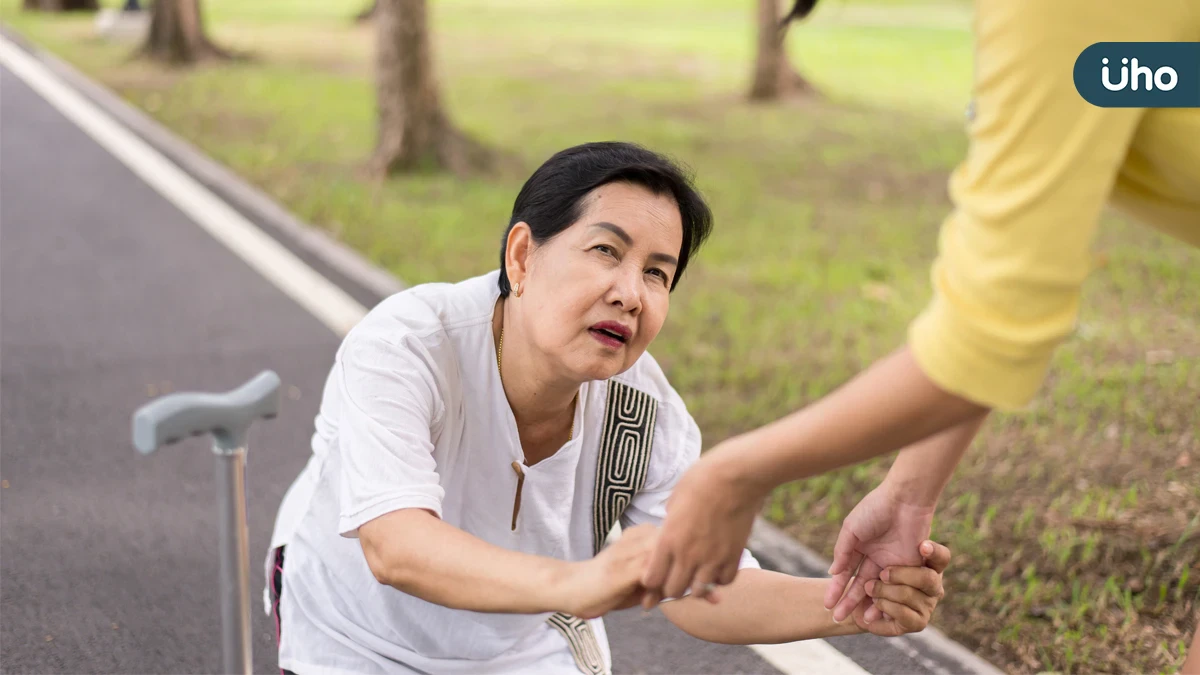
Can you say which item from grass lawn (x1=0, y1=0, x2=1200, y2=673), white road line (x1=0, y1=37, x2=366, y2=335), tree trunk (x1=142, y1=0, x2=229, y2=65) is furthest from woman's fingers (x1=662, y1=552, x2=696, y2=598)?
tree trunk (x1=142, y1=0, x2=229, y2=65)

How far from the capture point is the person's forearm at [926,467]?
86.4 inches

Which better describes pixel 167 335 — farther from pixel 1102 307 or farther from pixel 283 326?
pixel 1102 307

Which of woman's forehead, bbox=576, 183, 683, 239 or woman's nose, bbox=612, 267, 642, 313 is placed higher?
woman's forehead, bbox=576, 183, 683, 239

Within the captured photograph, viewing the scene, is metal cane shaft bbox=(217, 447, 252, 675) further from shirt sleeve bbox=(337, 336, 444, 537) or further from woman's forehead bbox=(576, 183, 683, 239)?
woman's forehead bbox=(576, 183, 683, 239)

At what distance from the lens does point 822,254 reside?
774 cm

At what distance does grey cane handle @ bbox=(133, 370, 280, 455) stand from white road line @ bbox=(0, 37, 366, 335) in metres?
3.91

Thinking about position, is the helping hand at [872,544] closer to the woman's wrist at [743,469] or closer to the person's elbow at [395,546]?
the woman's wrist at [743,469]

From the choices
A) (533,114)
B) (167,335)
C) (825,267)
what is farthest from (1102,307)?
(533,114)

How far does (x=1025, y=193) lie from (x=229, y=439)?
1.24 metres

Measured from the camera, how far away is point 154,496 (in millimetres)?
4391

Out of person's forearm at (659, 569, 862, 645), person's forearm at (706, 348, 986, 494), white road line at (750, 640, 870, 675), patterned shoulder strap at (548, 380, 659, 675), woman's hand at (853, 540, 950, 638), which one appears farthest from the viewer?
white road line at (750, 640, 870, 675)

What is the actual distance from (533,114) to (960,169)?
10645 mm

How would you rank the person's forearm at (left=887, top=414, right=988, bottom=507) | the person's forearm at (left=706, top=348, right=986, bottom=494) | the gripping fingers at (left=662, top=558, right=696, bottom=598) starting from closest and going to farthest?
the person's forearm at (left=706, top=348, right=986, bottom=494) → the gripping fingers at (left=662, top=558, right=696, bottom=598) → the person's forearm at (left=887, top=414, right=988, bottom=507)

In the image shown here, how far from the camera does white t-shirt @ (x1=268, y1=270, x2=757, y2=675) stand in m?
2.39
